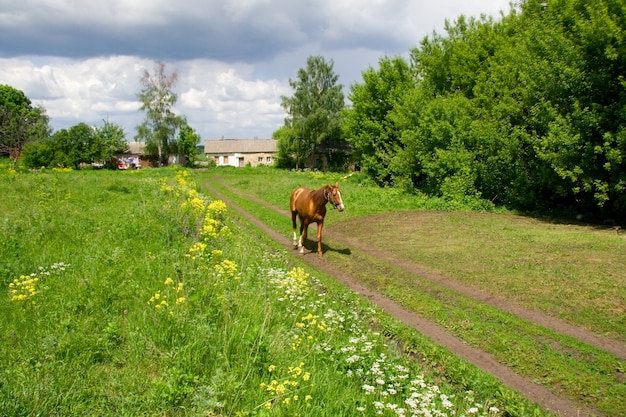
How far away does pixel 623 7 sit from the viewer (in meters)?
18.0

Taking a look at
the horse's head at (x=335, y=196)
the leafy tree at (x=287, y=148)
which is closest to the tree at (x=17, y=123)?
the leafy tree at (x=287, y=148)

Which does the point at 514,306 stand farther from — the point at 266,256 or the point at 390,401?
the point at 266,256

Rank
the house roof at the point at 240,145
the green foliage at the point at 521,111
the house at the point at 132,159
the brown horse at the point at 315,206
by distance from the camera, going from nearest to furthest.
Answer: the brown horse at the point at 315,206 → the green foliage at the point at 521,111 → the house at the point at 132,159 → the house roof at the point at 240,145

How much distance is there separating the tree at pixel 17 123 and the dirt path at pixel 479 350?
2706 inches

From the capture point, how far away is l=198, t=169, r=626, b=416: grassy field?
267 inches

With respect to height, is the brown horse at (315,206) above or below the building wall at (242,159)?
below

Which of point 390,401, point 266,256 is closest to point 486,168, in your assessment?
point 266,256

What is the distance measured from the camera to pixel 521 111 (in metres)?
24.7

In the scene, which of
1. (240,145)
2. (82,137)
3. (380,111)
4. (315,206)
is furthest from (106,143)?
(315,206)

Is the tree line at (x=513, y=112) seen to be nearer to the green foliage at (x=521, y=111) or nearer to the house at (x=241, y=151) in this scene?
the green foliage at (x=521, y=111)

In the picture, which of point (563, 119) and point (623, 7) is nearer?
point (623, 7)

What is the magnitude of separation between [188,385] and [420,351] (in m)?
3.78

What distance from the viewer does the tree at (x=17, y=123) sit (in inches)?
2778

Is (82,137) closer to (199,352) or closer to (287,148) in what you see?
(287,148)
